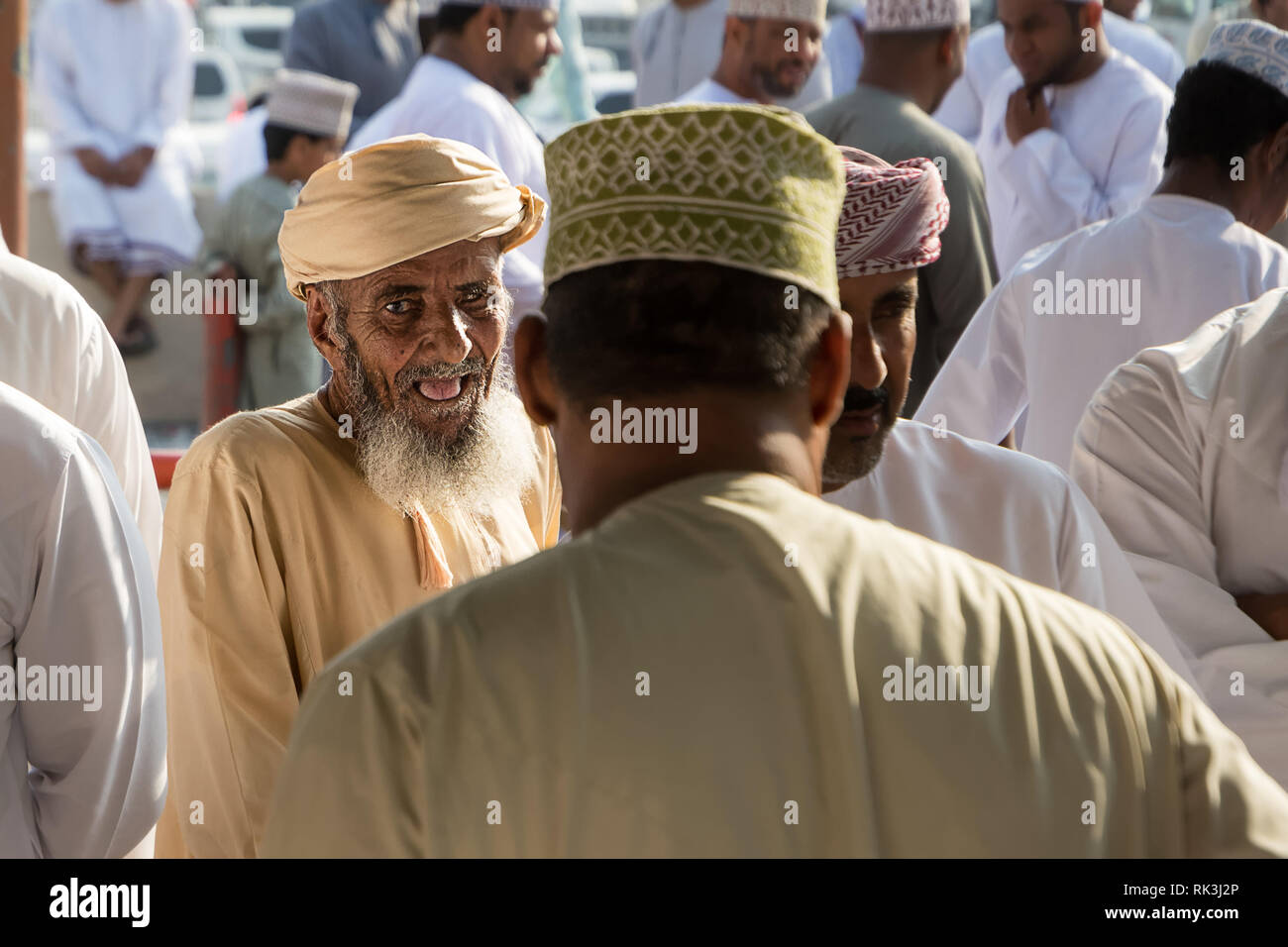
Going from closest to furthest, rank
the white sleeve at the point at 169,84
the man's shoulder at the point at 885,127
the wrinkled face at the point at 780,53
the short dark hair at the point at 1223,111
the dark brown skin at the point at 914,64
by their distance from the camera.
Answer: the short dark hair at the point at 1223,111 < the man's shoulder at the point at 885,127 < the dark brown skin at the point at 914,64 < the wrinkled face at the point at 780,53 < the white sleeve at the point at 169,84

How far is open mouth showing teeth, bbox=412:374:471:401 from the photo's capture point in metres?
2.87

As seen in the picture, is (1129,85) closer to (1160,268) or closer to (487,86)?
(1160,268)

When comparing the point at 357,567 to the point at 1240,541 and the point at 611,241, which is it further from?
the point at 1240,541

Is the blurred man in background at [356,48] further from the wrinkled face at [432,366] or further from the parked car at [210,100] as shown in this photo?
the wrinkled face at [432,366]

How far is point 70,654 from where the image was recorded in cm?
221

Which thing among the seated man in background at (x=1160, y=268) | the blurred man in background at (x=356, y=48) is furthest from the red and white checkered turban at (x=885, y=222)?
the blurred man in background at (x=356, y=48)

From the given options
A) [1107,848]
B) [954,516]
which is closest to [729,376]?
[1107,848]

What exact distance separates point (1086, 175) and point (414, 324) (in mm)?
3350

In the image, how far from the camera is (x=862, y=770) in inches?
49.4

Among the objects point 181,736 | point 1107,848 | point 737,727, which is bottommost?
point 181,736

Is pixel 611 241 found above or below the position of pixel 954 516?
above

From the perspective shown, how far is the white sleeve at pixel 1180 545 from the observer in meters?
2.88

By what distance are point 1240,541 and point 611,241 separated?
1879 mm

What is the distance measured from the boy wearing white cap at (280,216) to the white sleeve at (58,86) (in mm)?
2272
